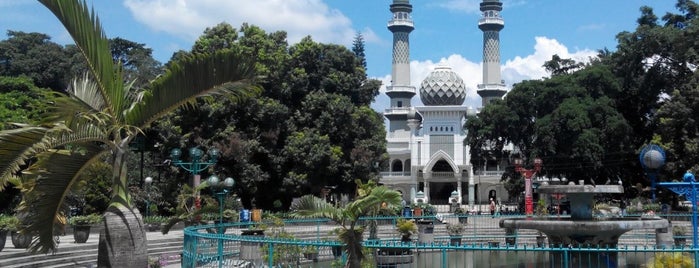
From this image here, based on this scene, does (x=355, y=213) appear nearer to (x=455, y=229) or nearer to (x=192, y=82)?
(x=192, y=82)

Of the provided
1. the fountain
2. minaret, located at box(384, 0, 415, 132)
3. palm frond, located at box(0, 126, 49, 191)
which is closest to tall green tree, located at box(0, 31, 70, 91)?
minaret, located at box(384, 0, 415, 132)

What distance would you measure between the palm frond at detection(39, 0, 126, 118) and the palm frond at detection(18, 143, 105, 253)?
999 mm

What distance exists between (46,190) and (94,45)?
2108 millimetres

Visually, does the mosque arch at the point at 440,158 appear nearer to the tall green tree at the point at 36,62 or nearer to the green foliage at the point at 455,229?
the tall green tree at the point at 36,62

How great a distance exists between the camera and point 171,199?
34.9 metres

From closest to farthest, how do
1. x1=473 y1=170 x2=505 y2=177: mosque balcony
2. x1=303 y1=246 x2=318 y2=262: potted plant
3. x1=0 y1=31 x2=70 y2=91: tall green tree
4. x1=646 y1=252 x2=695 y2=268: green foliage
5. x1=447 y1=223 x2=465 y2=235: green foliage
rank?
1. x1=646 y1=252 x2=695 y2=268: green foliage
2. x1=303 y1=246 x2=318 y2=262: potted plant
3. x1=447 y1=223 x2=465 y2=235: green foliage
4. x1=0 y1=31 x2=70 y2=91: tall green tree
5. x1=473 y1=170 x2=505 y2=177: mosque balcony

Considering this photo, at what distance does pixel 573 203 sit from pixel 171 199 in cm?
2397

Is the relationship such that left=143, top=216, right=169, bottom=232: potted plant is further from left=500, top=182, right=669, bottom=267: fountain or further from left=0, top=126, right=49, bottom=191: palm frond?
left=0, top=126, right=49, bottom=191: palm frond

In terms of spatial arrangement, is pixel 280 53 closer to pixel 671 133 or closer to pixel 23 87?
pixel 671 133

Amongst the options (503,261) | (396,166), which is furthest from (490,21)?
(503,261)

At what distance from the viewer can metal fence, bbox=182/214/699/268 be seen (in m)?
9.26

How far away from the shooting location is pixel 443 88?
2862 inches

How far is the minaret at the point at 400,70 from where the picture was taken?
8512 centimetres

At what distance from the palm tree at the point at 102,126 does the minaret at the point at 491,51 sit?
3202 inches
